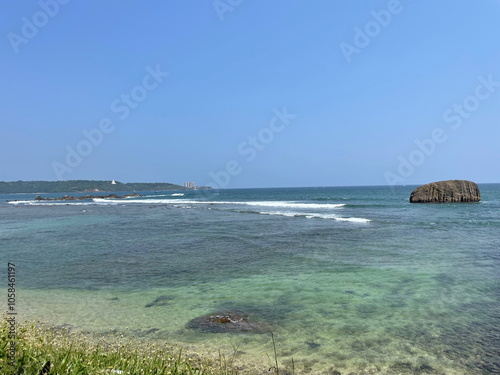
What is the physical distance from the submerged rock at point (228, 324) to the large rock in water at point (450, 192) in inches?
2126

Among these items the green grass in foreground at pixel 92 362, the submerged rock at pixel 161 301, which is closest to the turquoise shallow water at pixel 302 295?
the submerged rock at pixel 161 301

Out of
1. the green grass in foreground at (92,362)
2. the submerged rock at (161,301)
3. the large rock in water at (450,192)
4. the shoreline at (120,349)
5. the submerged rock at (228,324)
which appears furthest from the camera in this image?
the large rock in water at (450,192)

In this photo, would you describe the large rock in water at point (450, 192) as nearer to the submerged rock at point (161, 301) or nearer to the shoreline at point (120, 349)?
the submerged rock at point (161, 301)

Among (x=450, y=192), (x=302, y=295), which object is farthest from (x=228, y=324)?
(x=450, y=192)

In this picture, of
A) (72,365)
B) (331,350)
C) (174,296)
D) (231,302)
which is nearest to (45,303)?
(174,296)

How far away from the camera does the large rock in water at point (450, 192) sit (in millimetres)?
52938

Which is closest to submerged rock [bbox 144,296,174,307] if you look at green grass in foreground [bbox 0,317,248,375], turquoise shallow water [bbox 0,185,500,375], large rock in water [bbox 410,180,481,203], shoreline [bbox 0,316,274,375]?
turquoise shallow water [bbox 0,185,500,375]

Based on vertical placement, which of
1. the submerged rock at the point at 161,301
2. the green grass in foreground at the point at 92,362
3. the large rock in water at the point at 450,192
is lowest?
the submerged rock at the point at 161,301

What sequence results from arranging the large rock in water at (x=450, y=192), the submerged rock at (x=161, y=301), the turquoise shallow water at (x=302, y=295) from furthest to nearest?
the large rock in water at (x=450, y=192)
the submerged rock at (x=161, y=301)
the turquoise shallow water at (x=302, y=295)

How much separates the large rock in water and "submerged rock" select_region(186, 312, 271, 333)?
177ft

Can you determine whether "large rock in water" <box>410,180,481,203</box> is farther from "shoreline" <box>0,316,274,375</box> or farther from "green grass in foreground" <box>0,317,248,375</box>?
"green grass in foreground" <box>0,317,248,375</box>

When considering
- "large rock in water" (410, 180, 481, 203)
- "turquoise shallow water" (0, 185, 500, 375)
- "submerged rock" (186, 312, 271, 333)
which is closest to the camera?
"turquoise shallow water" (0, 185, 500, 375)

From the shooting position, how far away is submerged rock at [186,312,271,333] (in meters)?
7.47

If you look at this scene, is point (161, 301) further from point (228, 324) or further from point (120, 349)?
point (120, 349)
